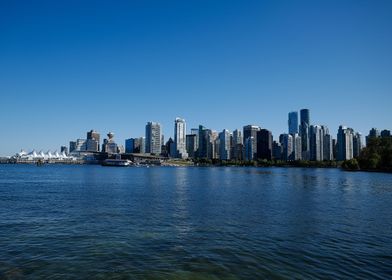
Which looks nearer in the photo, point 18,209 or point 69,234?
point 69,234

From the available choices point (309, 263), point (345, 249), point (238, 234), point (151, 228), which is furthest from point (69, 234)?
point (345, 249)

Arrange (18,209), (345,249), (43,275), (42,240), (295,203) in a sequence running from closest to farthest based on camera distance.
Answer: (43,275) → (345,249) → (42,240) → (18,209) → (295,203)

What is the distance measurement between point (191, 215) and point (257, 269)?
839 inches

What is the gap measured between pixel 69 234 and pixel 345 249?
24626 mm

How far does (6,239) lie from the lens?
28469 mm

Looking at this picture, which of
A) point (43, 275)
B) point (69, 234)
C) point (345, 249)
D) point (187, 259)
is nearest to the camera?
point (43, 275)

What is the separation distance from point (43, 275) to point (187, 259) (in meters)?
9.34

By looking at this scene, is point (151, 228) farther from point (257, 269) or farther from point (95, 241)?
point (257, 269)

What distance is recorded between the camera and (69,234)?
30453 mm

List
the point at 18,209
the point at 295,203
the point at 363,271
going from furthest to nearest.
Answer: the point at 295,203
the point at 18,209
the point at 363,271

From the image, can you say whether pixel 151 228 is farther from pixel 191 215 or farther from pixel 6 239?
pixel 6 239

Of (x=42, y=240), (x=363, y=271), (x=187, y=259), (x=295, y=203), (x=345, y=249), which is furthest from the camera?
(x=295, y=203)

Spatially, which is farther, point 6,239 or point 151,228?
point 151,228

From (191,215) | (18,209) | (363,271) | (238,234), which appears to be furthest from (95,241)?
(18,209)
